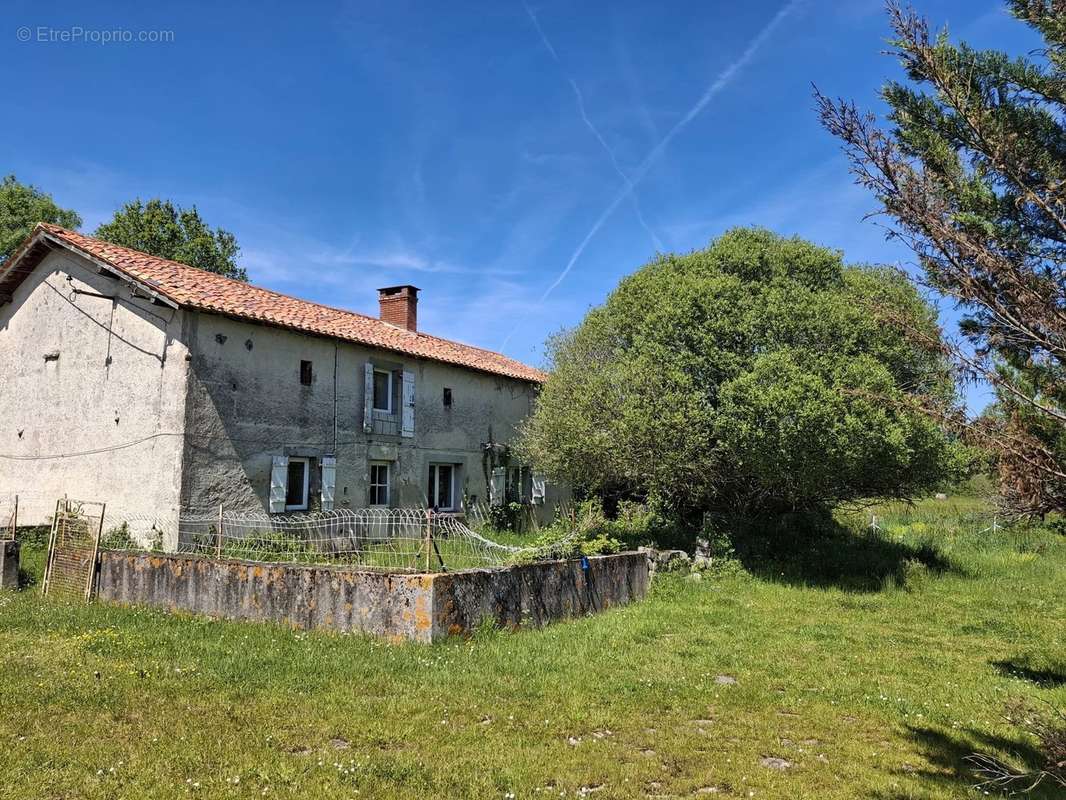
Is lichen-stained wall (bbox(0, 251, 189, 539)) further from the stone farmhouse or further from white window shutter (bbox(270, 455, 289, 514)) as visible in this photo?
white window shutter (bbox(270, 455, 289, 514))

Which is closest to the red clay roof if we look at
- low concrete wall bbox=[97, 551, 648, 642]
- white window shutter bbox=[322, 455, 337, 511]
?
white window shutter bbox=[322, 455, 337, 511]

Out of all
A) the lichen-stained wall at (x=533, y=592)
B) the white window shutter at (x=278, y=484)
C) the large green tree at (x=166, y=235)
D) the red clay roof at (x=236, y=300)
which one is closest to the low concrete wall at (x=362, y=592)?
the lichen-stained wall at (x=533, y=592)

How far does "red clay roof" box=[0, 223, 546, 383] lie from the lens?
47.4 ft

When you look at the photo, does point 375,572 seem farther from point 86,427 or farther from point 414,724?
point 86,427

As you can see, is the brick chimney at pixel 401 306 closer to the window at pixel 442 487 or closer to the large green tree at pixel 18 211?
the window at pixel 442 487

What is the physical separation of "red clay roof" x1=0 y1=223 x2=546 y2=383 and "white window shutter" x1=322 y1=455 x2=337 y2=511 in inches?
113

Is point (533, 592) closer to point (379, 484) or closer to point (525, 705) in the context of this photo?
point (525, 705)

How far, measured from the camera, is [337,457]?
1675 cm

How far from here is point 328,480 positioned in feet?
53.4

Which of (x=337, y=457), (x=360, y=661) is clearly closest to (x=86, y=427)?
(x=337, y=457)

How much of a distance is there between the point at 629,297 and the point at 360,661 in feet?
36.7

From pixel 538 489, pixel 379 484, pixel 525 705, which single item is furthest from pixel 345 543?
pixel 538 489

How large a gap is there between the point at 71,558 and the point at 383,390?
8.47 m

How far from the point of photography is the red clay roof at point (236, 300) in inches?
569
